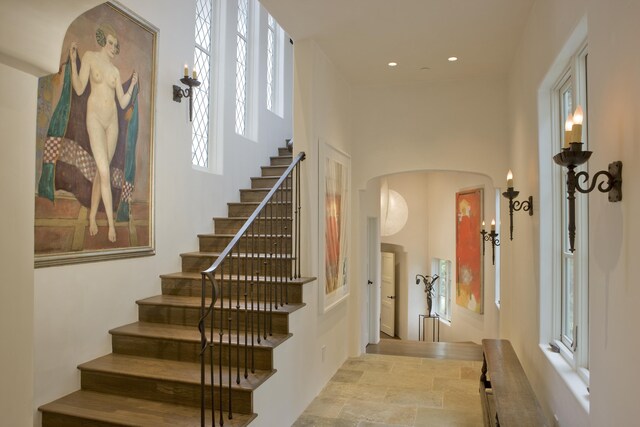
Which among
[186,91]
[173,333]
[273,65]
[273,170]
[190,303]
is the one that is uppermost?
[273,65]

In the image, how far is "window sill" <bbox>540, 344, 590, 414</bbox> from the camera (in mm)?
2295

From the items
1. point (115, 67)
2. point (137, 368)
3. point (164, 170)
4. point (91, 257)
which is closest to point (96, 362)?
point (137, 368)

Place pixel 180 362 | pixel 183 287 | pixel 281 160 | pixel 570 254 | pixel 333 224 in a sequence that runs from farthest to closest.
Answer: pixel 281 160, pixel 333 224, pixel 183 287, pixel 180 362, pixel 570 254

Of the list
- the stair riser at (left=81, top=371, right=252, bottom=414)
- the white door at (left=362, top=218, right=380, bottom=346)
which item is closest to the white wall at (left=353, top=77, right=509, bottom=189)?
the white door at (left=362, top=218, right=380, bottom=346)

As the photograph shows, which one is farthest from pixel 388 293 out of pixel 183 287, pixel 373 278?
pixel 183 287

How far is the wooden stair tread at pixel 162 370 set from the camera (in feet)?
10.1

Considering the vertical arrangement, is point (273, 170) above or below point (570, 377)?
above

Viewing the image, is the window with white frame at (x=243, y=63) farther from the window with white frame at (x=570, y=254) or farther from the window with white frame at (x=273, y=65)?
the window with white frame at (x=570, y=254)

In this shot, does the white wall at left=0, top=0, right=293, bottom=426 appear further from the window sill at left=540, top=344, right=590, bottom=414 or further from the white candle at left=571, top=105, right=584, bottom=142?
the window sill at left=540, top=344, right=590, bottom=414

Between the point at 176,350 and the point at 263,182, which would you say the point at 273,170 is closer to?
the point at 263,182

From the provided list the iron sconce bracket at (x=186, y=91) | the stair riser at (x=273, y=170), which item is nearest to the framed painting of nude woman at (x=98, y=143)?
the iron sconce bracket at (x=186, y=91)

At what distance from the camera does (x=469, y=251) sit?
25.9ft

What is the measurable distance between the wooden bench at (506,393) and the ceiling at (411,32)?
2835mm

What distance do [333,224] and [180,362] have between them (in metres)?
2.12
